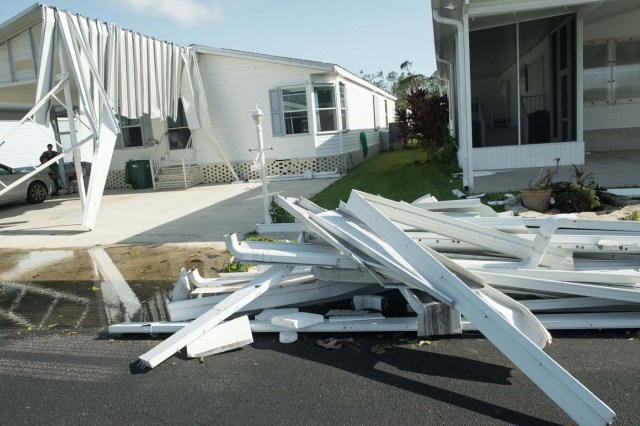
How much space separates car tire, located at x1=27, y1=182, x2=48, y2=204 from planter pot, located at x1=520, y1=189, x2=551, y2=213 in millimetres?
13652

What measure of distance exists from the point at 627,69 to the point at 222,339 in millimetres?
13339

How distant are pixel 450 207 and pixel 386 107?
25133 millimetres

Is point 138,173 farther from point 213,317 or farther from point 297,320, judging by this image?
point 297,320

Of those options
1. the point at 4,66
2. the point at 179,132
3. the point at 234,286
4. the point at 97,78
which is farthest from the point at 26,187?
the point at 234,286

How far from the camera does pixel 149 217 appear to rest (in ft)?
35.4

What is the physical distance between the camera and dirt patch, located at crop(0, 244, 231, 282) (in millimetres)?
6430

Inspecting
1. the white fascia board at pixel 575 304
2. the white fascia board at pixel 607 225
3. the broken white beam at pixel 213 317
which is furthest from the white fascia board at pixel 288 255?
the white fascia board at pixel 607 225

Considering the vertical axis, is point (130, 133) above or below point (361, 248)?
above

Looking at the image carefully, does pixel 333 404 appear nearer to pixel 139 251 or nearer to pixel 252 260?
pixel 252 260

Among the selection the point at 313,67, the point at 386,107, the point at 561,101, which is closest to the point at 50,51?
the point at 313,67

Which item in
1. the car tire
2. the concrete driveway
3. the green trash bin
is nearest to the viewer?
the concrete driveway

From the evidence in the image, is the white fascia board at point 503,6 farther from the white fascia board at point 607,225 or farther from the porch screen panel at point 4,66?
the porch screen panel at point 4,66

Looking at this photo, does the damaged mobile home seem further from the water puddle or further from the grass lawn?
the water puddle

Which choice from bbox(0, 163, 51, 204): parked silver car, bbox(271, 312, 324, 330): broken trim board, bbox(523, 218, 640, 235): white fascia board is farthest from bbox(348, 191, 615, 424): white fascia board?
bbox(0, 163, 51, 204): parked silver car
